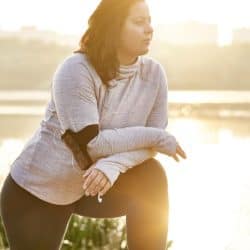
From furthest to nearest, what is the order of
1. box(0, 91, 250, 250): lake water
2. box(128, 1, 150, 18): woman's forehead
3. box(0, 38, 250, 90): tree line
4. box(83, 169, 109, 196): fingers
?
box(0, 38, 250, 90): tree line < box(0, 91, 250, 250): lake water < box(128, 1, 150, 18): woman's forehead < box(83, 169, 109, 196): fingers

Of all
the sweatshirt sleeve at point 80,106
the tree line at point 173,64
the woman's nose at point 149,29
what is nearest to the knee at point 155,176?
the sweatshirt sleeve at point 80,106

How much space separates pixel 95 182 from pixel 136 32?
60 centimetres

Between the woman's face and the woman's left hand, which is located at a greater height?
the woman's face

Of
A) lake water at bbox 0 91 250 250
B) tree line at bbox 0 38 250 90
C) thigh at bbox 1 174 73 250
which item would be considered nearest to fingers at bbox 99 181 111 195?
thigh at bbox 1 174 73 250

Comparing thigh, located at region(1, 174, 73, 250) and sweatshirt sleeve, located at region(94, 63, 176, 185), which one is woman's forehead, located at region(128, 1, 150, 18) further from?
thigh, located at region(1, 174, 73, 250)

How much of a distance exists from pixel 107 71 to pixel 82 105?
17 centimetres

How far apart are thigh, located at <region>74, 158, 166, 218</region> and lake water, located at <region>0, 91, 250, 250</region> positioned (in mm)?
2319

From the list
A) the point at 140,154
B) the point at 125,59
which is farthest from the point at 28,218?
the point at 125,59

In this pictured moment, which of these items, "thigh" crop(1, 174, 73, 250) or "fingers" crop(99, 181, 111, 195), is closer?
"fingers" crop(99, 181, 111, 195)

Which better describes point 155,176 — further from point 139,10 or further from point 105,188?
point 139,10

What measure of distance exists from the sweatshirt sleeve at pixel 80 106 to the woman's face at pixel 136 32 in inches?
8.0

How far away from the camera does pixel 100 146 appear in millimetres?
3180

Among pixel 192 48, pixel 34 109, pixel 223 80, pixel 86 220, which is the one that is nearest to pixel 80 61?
pixel 86 220

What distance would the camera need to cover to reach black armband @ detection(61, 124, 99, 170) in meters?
3.13
